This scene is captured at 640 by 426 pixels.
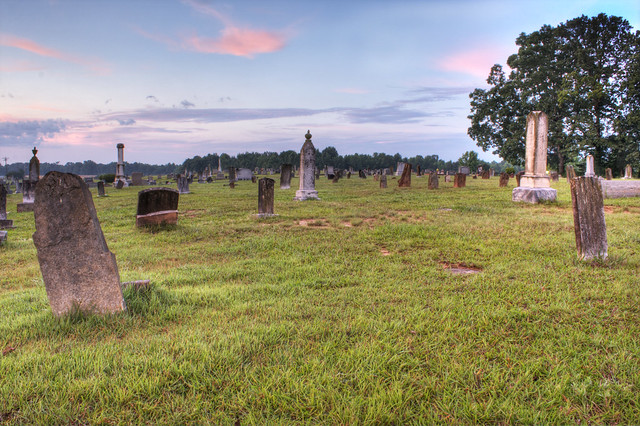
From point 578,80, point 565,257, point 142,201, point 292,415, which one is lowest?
point 292,415

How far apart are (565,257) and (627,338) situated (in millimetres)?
2743

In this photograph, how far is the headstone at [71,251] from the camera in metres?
Answer: 3.36

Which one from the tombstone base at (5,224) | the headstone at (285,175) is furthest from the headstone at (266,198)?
the headstone at (285,175)

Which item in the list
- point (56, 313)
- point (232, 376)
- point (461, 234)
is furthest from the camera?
point (461, 234)

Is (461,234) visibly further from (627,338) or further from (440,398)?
(440,398)

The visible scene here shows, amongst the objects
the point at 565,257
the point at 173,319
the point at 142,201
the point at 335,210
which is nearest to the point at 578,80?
the point at 335,210

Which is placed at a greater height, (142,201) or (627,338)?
(142,201)

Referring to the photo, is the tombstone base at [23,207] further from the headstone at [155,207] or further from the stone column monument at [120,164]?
the stone column monument at [120,164]

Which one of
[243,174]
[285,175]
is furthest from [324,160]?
[285,175]

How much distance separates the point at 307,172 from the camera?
15070 mm

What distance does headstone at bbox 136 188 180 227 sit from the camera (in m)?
8.66

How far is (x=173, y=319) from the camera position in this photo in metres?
3.51

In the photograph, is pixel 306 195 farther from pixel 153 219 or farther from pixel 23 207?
pixel 23 207

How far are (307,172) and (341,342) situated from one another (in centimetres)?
1244
